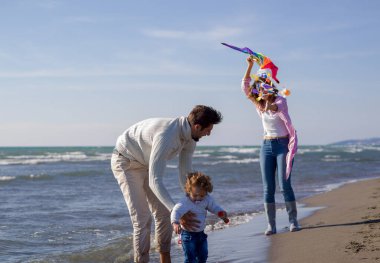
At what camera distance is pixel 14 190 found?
1408 cm

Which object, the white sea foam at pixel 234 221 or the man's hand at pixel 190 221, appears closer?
the man's hand at pixel 190 221

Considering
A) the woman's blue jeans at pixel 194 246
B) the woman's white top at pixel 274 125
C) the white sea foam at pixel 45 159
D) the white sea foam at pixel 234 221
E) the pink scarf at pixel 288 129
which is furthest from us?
the white sea foam at pixel 45 159

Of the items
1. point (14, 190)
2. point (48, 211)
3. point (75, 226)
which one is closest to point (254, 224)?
point (75, 226)

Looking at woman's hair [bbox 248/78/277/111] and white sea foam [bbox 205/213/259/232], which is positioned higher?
woman's hair [bbox 248/78/277/111]

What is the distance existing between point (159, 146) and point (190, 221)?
61 cm

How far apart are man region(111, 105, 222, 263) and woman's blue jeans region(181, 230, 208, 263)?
0.31 ft

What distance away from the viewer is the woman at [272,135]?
19.8 feet

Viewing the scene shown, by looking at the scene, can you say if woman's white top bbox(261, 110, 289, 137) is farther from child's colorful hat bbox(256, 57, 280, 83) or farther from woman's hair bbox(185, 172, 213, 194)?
woman's hair bbox(185, 172, 213, 194)

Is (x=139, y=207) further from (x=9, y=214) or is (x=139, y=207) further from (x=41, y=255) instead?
(x=9, y=214)

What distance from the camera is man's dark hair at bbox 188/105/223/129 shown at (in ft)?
13.6

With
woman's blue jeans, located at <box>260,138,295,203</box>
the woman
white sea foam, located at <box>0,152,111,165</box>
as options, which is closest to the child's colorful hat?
the woman

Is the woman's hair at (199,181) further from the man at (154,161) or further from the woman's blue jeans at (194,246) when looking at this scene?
the woman's blue jeans at (194,246)

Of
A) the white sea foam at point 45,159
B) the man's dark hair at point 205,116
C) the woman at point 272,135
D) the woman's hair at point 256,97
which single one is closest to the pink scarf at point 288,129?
the woman at point 272,135

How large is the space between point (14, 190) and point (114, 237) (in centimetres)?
767
